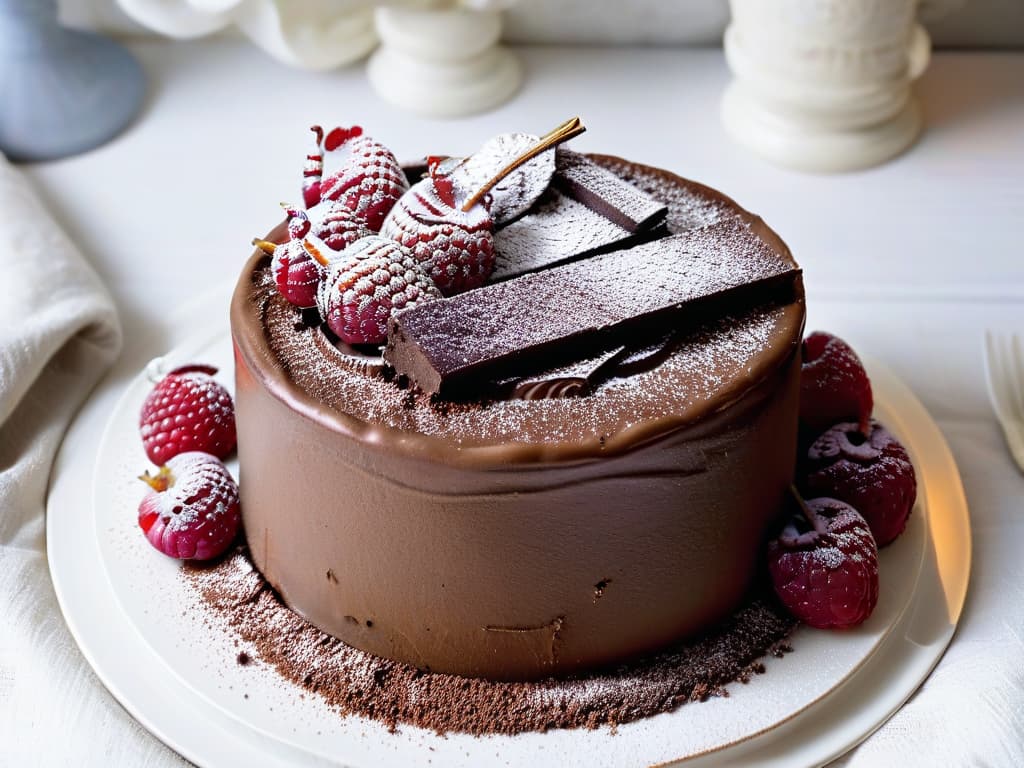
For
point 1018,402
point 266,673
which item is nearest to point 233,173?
point 266,673

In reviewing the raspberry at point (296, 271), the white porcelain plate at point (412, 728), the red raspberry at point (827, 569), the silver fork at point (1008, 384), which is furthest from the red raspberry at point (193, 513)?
the silver fork at point (1008, 384)

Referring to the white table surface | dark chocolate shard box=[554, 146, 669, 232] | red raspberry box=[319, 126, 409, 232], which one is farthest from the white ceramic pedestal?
red raspberry box=[319, 126, 409, 232]

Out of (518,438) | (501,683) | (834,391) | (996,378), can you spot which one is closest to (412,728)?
(501,683)

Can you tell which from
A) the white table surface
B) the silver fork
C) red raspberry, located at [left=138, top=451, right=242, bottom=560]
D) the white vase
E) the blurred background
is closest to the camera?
red raspberry, located at [left=138, top=451, right=242, bottom=560]

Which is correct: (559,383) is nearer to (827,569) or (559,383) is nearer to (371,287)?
(371,287)

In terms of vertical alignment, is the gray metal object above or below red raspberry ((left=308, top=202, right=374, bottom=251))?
below

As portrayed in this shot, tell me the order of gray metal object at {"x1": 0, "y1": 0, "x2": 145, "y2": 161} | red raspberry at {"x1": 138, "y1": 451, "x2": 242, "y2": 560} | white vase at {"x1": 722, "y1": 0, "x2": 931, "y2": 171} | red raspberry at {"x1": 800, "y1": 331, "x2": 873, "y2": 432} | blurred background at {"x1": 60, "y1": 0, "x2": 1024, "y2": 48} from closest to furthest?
red raspberry at {"x1": 138, "y1": 451, "x2": 242, "y2": 560} → red raspberry at {"x1": 800, "y1": 331, "x2": 873, "y2": 432} → white vase at {"x1": 722, "y1": 0, "x2": 931, "y2": 171} → gray metal object at {"x1": 0, "y1": 0, "x2": 145, "y2": 161} → blurred background at {"x1": 60, "y1": 0, "x2": 1024, "y2": 48}

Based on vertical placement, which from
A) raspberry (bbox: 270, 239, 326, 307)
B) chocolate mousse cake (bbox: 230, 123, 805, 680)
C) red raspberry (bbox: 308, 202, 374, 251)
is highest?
red raspberry (bbox: 308, 202, 374, 251)

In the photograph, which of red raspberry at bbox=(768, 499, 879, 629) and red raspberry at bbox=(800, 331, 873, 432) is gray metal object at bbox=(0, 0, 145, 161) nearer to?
red raspberry at bbox=(800, 331, 873, 432)
